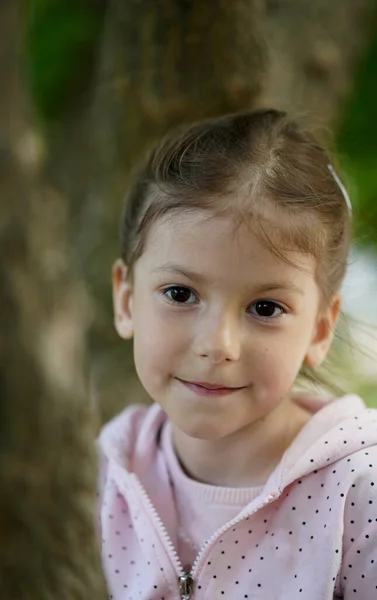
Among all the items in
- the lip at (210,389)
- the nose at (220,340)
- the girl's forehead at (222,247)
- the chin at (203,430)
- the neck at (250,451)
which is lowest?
the neck at (250,451)

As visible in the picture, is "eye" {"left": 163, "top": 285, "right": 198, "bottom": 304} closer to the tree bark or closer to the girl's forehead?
the girl's forehead

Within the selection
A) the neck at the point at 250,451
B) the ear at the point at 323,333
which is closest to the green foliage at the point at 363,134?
the ear at the point at 323,333

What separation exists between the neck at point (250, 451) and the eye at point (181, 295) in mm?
231

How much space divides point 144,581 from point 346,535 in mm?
302

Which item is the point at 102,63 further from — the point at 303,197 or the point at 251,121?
the point at 303,197

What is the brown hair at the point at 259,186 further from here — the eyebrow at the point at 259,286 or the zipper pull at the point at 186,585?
the zipper pull at the point at 186,585

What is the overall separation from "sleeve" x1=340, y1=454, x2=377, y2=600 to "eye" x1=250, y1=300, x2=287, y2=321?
0.24 m

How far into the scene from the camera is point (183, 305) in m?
1.14

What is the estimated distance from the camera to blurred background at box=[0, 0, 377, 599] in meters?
0.95

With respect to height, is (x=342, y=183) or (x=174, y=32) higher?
(x=174, y=32)

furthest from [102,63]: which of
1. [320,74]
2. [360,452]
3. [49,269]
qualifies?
[360,452]

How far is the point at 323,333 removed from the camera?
1.25 meters

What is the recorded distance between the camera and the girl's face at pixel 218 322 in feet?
3.58

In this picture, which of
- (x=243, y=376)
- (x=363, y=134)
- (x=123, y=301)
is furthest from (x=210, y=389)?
(x=363, y=134)
